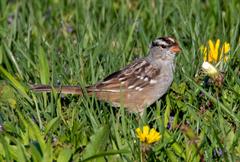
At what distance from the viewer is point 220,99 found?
5074 millimetres

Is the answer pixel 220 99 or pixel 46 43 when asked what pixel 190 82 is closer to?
pixel 220 99

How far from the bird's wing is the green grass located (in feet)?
0.54

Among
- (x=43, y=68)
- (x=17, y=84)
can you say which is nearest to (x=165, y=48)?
(x=43, y=68)

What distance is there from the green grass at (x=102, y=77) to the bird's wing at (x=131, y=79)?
6.5 inches

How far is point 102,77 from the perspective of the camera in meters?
5.70

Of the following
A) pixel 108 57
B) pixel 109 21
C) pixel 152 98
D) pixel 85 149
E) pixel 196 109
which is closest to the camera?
pixel 85 149

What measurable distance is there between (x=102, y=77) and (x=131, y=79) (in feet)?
1.13

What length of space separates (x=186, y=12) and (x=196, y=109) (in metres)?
1.89

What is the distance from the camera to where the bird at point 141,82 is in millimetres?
5312

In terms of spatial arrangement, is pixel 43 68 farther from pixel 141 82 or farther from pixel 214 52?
pixel 214 52

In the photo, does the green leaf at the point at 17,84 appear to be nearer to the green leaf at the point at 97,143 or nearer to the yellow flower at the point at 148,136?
the green leaf at the point at 97,143

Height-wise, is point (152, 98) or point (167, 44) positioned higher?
point (167, 44)

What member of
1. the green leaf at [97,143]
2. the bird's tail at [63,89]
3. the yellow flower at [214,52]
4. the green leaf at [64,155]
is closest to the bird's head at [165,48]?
the yellow flower at [214,52]

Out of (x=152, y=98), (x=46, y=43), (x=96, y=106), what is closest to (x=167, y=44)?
(x=152, y=98)
